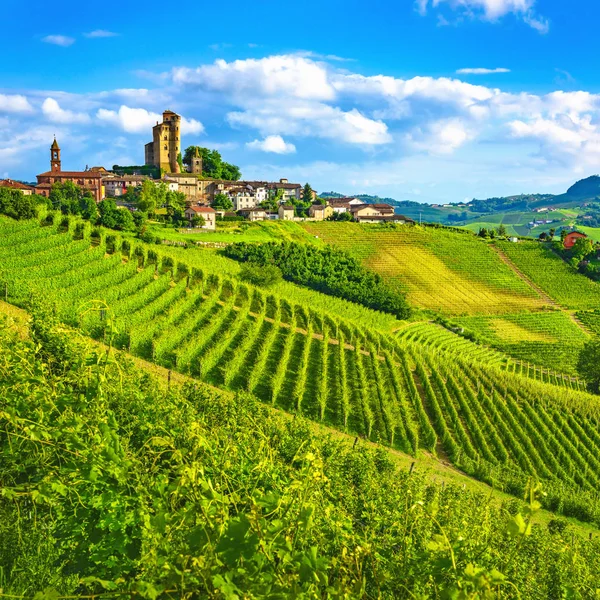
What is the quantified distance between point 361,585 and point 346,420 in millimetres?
22678

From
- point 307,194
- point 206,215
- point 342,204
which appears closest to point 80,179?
point 206,215

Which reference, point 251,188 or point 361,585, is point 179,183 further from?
point 361,585

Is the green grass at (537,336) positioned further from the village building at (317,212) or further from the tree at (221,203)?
the tree at (221,203)

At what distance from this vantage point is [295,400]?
26.7 m

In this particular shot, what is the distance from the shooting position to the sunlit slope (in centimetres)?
6275

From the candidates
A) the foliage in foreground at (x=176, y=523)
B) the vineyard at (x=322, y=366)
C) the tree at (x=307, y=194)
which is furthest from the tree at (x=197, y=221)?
the foliage in foreground at (x=176, y=523)

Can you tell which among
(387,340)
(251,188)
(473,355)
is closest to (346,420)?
(387,340)

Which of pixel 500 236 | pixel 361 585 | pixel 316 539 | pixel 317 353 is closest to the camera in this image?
pixel 361 585

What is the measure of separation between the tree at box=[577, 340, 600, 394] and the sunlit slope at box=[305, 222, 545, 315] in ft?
59.3

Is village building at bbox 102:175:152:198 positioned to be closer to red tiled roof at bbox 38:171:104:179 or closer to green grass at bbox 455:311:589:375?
red tiled roof at bbox 38:171:104:179

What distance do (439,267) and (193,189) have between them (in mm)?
47051

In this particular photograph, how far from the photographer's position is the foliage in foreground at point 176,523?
3.39m

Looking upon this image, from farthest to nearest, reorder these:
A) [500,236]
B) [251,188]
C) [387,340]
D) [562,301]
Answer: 1. [251,188]
2. [500,236]
3. [562,301]
4. [387,340]

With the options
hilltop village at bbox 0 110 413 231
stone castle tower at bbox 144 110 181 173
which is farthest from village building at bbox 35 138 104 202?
stone castle tower at bbox 144 110 181 173
